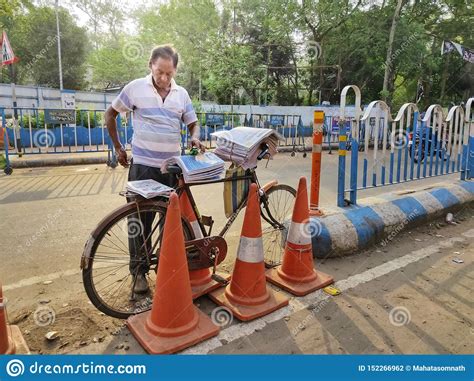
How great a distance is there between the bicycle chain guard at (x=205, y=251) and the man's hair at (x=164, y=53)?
1351 millimetres

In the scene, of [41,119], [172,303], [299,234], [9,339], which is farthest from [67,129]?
[172,303]

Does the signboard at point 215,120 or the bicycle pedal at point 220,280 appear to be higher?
the signboard at point 215,120

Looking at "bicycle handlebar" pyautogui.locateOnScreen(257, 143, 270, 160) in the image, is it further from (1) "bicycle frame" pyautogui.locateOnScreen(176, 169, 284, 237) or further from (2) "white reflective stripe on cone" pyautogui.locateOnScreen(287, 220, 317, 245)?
(2) "white reflective stripe on cone" pyautogui.locateOnScreen(287, 220, 317, 245)

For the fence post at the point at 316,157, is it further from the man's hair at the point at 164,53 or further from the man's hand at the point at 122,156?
the man's hand at the point at 122,156

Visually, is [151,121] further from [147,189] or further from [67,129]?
[67,129]

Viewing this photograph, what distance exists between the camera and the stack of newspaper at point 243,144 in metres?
3.03

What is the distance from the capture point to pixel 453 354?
2336mm

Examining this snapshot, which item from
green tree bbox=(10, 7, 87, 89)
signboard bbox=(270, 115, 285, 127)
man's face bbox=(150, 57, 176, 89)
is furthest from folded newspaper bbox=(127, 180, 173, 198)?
green tree bbox=(10, 7, 87, 89)

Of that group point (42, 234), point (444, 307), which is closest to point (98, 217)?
point (42, 234)

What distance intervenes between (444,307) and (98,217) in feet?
13.3

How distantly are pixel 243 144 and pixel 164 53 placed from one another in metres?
0.89

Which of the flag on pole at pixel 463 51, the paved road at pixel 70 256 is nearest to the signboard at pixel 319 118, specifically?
the paved road at pixel 70 256

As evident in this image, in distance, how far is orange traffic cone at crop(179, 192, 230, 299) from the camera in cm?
293

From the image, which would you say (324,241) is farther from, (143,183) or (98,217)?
(98,217)
